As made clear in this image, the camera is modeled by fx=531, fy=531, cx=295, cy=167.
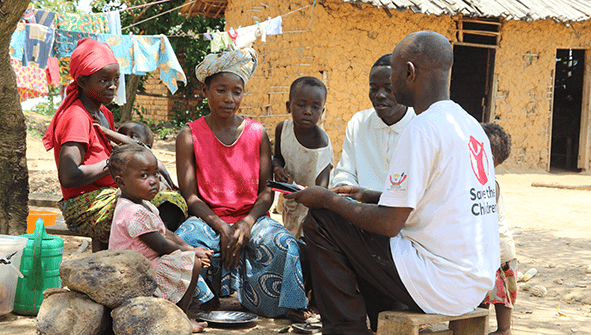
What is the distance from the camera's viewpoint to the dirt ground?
3.03 m

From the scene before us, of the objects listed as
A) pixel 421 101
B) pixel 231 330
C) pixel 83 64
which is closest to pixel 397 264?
pixel 421 101

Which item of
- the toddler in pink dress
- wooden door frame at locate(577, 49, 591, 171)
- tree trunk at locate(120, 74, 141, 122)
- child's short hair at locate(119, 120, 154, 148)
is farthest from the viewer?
tree trunk at locate(120, 74, 141, 122)

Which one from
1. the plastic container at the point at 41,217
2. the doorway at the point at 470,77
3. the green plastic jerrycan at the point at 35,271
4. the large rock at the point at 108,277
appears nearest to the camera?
the large rock at the point at 108,277

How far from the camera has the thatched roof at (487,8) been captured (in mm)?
8891

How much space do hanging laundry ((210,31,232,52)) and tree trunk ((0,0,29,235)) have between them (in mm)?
4958

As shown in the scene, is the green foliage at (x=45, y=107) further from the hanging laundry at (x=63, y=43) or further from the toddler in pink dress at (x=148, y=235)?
the toddler in pink dress at (x=148, y=235)

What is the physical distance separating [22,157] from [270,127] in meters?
5.95

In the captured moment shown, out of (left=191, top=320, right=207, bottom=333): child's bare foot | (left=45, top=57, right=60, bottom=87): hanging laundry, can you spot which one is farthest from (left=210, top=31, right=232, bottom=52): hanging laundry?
(left=191, top=320, right=207, bottom=333): child's bare foot

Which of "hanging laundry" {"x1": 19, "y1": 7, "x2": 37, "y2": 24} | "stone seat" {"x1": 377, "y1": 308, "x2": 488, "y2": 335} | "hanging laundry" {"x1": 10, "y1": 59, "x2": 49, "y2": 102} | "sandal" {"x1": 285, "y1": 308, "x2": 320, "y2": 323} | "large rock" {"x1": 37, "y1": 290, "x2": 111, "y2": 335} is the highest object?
"hanging laundry" {"x1": 19, "y1": 7, "x2": 37, "y2": 24}

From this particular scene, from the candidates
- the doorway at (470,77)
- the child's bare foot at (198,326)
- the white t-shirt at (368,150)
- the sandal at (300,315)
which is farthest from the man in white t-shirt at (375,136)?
the doorway at (470,77)

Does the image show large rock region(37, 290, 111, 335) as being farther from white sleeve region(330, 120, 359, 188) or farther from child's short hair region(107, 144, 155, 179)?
white sleeve region(330, 120, 359, 188)

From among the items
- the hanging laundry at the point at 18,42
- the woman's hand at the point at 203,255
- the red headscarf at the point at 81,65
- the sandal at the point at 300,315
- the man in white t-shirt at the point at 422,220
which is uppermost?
the hanging laundry at the point at 18,42

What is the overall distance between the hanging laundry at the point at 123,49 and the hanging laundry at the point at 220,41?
1272 mm

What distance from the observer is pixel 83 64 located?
3174mm
